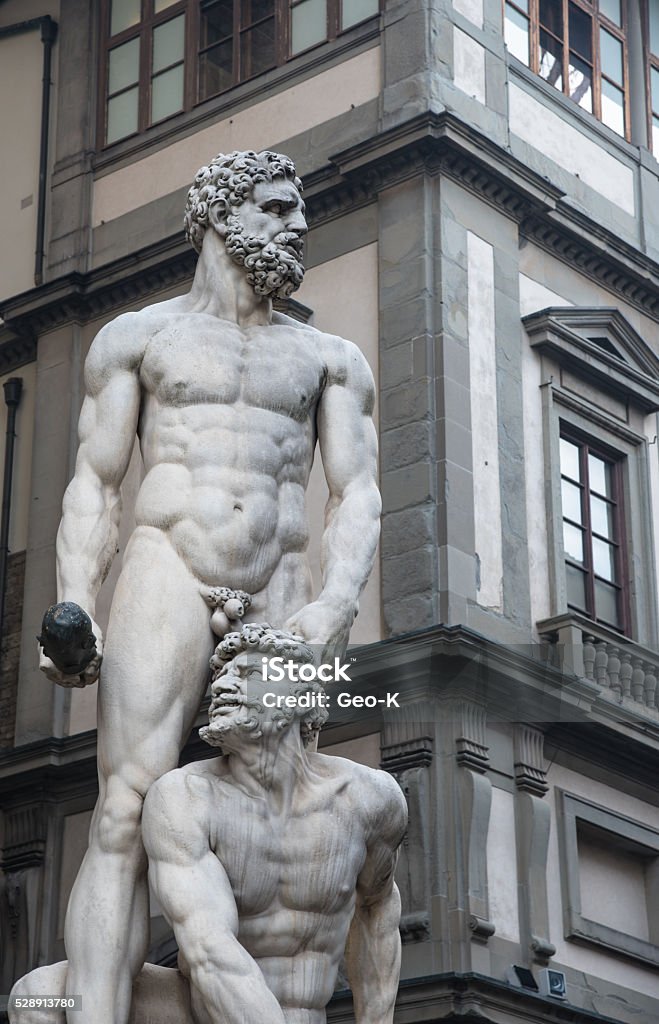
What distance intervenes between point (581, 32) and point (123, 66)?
491 centimetres

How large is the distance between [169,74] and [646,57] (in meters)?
5.14

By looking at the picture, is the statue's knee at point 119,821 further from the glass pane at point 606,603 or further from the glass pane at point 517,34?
the glass pane at point 517,34

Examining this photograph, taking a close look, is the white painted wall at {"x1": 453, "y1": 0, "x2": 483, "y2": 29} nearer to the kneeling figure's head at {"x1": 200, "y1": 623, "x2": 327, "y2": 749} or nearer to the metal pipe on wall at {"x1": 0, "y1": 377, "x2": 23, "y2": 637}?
the metal pipe on wall at {"x1": 0, "y1": 377, "x2": 23, "y2": 637}

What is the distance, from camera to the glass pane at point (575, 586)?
19.9 m

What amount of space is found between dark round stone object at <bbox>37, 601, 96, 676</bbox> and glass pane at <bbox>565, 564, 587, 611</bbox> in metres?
14.3


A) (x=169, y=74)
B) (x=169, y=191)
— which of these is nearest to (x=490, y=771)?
(x=169, y=191)

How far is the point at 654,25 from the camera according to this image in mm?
23797

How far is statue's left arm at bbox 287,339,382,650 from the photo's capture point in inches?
250

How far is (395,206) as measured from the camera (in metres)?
19.8

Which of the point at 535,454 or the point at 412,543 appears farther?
the point at 535,454

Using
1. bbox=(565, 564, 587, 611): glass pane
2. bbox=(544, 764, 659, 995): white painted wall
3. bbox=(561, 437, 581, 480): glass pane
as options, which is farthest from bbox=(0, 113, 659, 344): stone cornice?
bbox=(544, 764, 659, 995): white painted wall

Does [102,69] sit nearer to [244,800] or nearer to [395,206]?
[395,206]

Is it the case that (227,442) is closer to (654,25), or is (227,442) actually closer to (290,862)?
(290,862)

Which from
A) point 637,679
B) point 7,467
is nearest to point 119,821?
point 637,679
